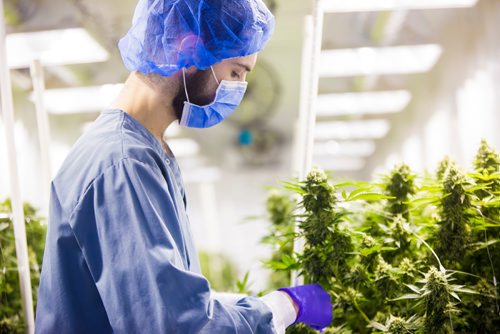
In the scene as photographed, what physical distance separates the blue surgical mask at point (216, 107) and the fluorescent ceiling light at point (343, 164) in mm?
8082

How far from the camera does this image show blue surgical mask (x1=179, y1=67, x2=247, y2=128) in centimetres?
136

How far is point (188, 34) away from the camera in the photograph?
129 cm

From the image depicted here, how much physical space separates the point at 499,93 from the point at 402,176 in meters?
2.55

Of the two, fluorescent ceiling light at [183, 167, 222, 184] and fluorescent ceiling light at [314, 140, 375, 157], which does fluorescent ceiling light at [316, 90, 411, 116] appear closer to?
fluorescent ceiling light at [314, 140, 375, 157]

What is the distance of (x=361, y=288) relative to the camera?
1.55m

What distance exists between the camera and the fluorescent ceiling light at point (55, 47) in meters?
3.82

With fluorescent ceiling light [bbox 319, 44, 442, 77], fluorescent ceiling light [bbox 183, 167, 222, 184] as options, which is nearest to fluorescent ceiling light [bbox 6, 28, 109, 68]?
fluorescent ceiling light [bbox 319, 44, 442, 77]

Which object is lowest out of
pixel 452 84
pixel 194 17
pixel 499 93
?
pixel 194 17

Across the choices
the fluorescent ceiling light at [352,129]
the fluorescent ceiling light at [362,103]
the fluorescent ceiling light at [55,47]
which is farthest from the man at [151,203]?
the fluorescent ceiling light at [352,129]

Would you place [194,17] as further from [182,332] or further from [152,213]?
[182,332]

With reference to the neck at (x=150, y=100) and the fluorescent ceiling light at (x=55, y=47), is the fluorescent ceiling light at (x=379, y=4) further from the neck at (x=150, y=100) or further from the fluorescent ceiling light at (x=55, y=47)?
the neck at (x=150, y=100)

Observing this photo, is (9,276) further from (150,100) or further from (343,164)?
(343,164)

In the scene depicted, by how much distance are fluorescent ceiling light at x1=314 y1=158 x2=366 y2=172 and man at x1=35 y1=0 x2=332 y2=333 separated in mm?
8166

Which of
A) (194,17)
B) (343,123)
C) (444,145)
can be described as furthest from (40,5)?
(343,123)
